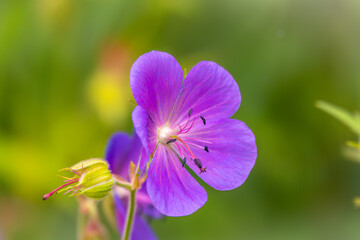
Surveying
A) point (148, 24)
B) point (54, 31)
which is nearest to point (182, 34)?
point (148, 24)

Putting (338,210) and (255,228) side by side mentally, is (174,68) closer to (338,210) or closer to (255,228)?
(255,228)

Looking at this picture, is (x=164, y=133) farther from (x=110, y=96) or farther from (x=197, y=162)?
(x=110, y=96)

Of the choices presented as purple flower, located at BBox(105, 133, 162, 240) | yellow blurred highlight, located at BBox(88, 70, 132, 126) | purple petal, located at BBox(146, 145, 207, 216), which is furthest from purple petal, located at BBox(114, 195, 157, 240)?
yellow blurred highlight, located at BBox(88, 70, 132, 126)

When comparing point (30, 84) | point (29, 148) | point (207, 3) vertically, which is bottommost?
point (29, 148)

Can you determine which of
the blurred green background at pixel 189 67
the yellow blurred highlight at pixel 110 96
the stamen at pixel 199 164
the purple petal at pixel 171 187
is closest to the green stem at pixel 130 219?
the purple petal at pixel 171 187

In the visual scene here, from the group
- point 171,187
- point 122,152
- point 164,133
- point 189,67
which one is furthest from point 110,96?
point 171,187

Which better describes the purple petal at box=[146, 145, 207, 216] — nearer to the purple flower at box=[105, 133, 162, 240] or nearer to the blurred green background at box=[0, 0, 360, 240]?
the purple flower at box=[105, 133, 162, 240]
